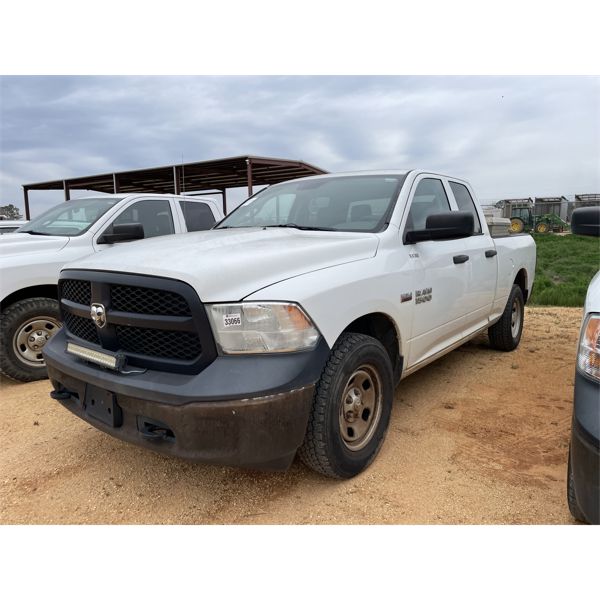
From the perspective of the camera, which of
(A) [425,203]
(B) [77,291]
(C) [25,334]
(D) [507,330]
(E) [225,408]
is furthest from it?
(D) [507,330]

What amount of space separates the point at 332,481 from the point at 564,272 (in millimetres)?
13331

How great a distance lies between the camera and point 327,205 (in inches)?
147

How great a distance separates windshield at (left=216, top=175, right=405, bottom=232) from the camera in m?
3.47

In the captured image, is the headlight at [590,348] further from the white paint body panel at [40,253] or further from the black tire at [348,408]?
the white paint body panel at [40,253]

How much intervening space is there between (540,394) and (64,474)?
374 centimetres

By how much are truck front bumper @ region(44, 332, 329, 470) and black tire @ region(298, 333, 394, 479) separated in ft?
0.48

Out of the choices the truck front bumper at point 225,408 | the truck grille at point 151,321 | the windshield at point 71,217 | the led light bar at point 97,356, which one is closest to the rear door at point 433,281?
the truck front bumper at point 225,408

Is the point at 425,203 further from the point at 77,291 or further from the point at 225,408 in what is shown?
the point at 77,291

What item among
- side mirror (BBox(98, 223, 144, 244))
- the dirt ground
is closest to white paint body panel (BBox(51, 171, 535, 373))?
the dirt ground

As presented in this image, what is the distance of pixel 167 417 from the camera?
7.41 feet

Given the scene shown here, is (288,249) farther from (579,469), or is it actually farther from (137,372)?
(579,469)

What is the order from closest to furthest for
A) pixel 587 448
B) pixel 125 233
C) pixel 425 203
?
pixel 587 448 < pixel 425 203 < pixel 125 233

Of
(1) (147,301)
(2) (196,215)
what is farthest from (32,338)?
(1) (147,301)

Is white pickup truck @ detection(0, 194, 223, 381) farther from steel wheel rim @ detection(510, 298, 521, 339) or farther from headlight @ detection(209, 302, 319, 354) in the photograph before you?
steel wheel rim @ detection(510, 298, 521, 339)
